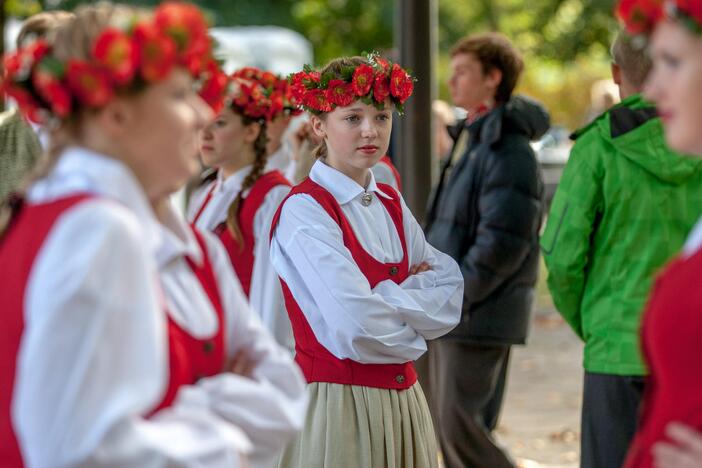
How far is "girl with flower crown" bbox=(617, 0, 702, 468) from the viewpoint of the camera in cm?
244

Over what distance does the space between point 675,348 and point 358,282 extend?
6.08 feet

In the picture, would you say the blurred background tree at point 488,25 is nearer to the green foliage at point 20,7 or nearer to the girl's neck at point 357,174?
the green foliage at point 20,7

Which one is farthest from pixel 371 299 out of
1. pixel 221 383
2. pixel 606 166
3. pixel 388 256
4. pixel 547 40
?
pixel 547 40

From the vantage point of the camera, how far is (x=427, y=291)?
4367 mm

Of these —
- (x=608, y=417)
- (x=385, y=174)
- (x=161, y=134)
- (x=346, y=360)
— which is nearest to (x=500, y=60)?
(x=385, y=174)

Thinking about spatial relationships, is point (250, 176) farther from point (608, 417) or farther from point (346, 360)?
point (608, 417)

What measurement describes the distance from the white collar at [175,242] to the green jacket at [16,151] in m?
2.18

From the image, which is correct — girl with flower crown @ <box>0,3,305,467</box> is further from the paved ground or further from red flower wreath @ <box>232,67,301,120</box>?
the paved ground

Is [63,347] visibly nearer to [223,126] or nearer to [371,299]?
[371,299]

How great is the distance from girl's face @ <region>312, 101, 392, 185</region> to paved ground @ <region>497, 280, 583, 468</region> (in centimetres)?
299

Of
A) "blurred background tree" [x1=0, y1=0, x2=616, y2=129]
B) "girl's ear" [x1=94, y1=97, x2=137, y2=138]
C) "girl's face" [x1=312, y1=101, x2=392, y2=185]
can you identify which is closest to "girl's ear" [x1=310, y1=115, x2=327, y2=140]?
"girl's face" [x1=312, y1=101, x2=392, y2=185]

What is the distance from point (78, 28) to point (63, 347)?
708mm

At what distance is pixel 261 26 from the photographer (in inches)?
1181

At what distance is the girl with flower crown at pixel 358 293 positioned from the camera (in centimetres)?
423
